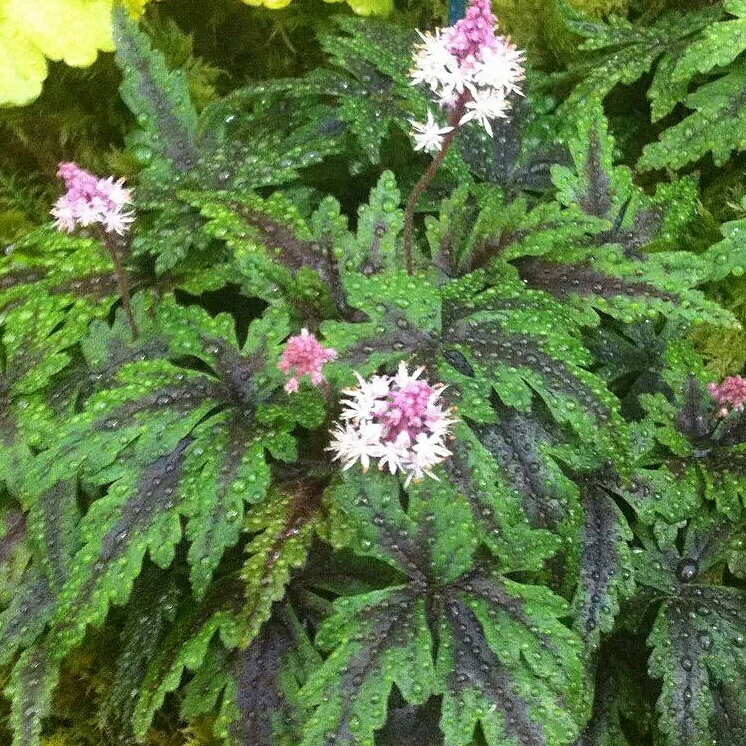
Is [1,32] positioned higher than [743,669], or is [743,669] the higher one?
[1,32]

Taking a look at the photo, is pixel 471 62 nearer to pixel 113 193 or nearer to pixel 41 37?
pixel 113 193

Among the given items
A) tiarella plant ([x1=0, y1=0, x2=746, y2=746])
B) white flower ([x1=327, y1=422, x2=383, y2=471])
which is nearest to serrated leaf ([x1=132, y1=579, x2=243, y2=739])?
tiarella plant ([x1=0, y1=0, x2=746, y2=746])

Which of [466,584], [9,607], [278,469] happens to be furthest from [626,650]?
[9,607]

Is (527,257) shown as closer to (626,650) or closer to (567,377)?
(567,377)

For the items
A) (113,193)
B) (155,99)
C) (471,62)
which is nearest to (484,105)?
(471,62)

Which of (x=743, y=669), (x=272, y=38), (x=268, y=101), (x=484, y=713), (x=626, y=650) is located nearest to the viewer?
(x=484, y=713)

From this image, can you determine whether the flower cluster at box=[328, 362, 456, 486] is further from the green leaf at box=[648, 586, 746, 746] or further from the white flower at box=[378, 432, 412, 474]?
the green leaf at box=[648, 586, 746, 746]

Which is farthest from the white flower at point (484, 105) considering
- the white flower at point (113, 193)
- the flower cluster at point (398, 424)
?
the white flower at point (113, 193)

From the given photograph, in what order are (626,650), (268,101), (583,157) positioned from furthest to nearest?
1. (268,101)
2. (583,157)
3. (626,650)

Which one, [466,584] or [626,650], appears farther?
[626,650]
